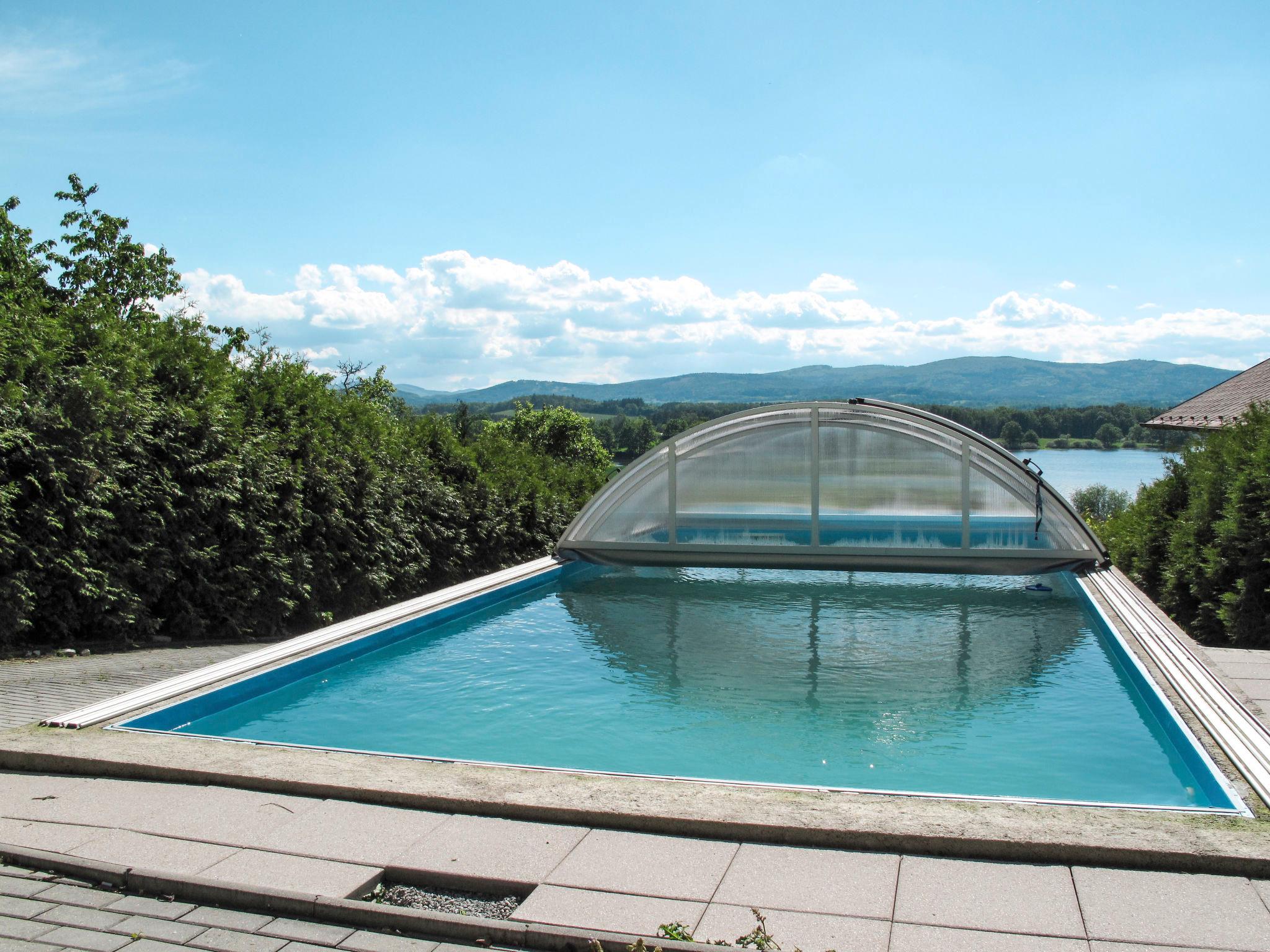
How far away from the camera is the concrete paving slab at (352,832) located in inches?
137

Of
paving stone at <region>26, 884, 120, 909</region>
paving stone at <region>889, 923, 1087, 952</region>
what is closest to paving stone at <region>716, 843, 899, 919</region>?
paving stone at <region>889, 923, 1087, 952</region>

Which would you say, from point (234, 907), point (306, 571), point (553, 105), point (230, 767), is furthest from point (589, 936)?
point (553, 105)

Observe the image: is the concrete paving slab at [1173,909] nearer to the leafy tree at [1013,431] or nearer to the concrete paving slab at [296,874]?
the concrete paving slab at [296,874]

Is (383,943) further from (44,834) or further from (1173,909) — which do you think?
(1173,909)

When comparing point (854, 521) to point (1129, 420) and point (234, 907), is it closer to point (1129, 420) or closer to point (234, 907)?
point (234, 907)

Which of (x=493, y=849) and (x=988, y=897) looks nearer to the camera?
(x=988, y=897)

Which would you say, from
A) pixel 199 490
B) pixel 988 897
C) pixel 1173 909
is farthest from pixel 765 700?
pixel 199 490

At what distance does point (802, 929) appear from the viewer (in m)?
2.87

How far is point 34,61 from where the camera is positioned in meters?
11.7

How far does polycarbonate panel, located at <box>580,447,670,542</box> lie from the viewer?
507 inches

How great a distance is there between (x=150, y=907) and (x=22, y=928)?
36 centimetres

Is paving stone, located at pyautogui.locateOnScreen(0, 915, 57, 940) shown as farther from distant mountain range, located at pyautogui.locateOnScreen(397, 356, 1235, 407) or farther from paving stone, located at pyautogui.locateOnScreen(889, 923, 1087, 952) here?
distant mountain range, located at pyautogui.locateOnScreen(397, 356, 1235, 407)

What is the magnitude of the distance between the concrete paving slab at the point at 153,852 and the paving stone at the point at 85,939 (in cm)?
33

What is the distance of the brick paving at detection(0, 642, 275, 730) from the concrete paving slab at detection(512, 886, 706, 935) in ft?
11.5
